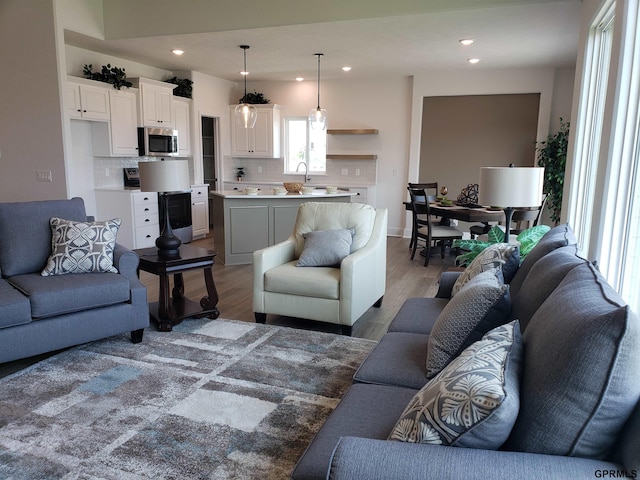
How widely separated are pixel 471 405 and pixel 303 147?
26.2 ft

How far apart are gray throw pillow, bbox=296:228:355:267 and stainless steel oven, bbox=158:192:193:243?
3.64 metres

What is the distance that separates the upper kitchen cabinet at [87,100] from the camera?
565 cm

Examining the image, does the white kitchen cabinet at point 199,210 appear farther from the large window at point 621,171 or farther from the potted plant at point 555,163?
the large window at point 621,171

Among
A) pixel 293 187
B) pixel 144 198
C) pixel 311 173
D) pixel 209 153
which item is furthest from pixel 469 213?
pixel 209 153

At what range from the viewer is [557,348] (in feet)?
3.86

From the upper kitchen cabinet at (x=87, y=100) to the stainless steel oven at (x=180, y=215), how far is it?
1366mm

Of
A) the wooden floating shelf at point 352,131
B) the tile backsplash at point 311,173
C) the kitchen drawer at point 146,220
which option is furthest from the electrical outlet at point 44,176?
the wooden floating shelf at point 352,131

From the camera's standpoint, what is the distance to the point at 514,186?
2.95 m

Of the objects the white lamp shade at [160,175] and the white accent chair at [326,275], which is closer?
the white accent chair at [326,275]

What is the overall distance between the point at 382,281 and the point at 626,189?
2.14 m

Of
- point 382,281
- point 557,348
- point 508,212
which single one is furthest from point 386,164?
point 557,348

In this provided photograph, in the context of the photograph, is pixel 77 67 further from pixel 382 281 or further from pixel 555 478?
pixel 555 478

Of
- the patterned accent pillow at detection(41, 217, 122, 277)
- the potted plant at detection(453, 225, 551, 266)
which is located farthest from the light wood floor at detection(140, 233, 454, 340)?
the patterned accent pillow at detection(41, 217, 122, 277)

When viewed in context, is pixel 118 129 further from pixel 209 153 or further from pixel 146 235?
pixel 209 153
